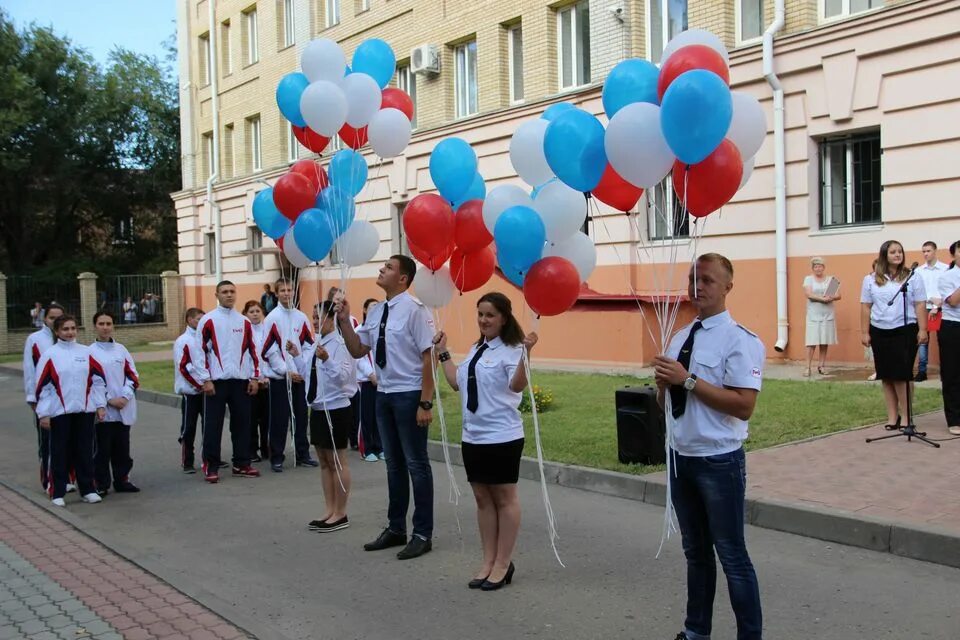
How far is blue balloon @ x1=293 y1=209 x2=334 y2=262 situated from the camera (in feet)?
23.7

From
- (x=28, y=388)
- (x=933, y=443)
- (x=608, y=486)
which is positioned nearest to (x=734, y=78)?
(x=933, y=443)

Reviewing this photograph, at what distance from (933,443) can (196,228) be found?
2922cm

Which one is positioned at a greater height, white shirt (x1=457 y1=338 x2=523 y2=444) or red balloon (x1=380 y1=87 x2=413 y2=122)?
red balloon (x1=380 y1=87 x2=413 y2=122)

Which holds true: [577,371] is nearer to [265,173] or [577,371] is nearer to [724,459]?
[724,459]

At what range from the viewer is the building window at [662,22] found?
16969 millimetres

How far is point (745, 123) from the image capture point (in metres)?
4.97

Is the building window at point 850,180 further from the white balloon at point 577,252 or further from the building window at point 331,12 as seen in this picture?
the building window at point 331,12

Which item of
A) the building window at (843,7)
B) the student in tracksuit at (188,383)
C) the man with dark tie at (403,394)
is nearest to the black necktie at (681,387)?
the man with dark tie at (403,394)

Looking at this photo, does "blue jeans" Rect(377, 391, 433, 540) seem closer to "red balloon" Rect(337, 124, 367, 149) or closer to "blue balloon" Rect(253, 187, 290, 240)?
"blue balloon" Rect(253, 187, 290, 240)

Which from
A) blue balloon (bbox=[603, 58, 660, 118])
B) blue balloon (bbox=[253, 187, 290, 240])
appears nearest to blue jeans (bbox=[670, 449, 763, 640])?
blue balloon (bbox=[603, 58, 660, 118])

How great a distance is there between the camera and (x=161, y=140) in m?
44.9

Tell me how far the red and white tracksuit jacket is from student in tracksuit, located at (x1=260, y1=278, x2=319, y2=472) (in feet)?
6.48

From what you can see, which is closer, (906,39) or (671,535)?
(671,535)

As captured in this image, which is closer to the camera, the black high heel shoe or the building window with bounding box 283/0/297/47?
the black high heel shoe
